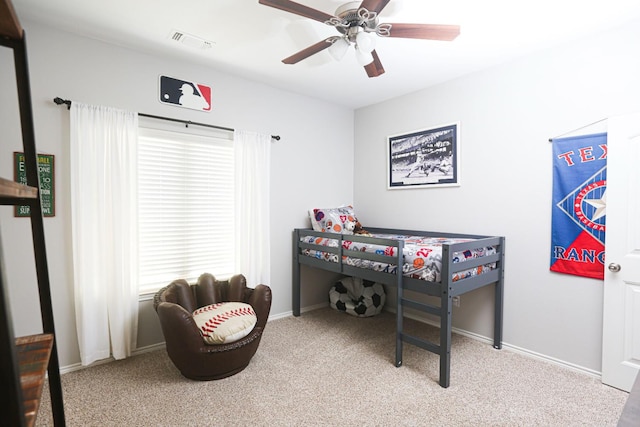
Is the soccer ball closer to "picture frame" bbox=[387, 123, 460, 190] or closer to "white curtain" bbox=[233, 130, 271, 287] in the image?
"white curtain" bbox=[233, 130, 271, 287]

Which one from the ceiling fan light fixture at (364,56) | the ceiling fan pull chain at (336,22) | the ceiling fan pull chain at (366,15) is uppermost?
the ceiling fan pull chain at (366,15)

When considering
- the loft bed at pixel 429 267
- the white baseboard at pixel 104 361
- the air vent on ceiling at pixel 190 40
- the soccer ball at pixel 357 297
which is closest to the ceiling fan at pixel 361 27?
the air vent on ceiling at pixel 190 40

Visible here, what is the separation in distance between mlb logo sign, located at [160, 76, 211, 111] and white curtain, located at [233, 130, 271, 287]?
0.40m

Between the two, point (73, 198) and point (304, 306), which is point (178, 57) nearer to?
point (73, 198)

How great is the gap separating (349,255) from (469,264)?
3.32 feet

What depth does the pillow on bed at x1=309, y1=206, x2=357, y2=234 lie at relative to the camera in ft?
11.5

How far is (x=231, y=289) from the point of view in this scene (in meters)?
2.86

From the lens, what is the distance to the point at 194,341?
2.16 metres

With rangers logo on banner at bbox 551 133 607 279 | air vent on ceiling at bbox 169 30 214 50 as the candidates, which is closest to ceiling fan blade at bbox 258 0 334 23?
air vent on ceiling at bbox 169 30 214 50

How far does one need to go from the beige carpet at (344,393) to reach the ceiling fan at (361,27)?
7.31 ft

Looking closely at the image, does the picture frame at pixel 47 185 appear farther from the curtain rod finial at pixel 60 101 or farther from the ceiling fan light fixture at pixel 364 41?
the ceiling fan light fixture at pixel 364 41

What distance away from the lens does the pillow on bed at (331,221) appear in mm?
3514

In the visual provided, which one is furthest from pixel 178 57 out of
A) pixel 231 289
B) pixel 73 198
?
pixel 231 289

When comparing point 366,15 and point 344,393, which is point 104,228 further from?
point 366,15
